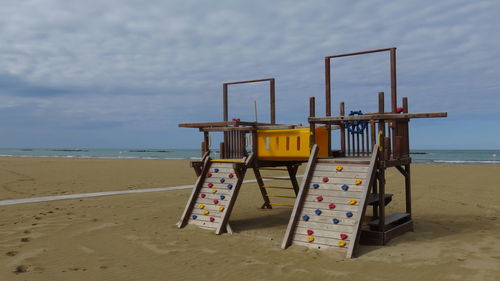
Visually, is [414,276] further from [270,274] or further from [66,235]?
[66,235]

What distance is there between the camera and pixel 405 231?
7.79m

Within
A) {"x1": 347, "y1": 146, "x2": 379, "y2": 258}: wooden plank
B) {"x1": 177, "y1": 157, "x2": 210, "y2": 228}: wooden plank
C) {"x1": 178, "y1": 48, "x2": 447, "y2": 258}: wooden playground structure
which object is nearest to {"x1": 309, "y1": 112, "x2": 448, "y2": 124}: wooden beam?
{"x1": 178, "y1": 48, "x2": 447, "y2": 258}: wooden playground structure

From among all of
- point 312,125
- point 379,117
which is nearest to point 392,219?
point 379,117

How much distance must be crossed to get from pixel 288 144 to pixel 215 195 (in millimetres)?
1902

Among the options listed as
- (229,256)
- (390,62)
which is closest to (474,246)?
(390,62)

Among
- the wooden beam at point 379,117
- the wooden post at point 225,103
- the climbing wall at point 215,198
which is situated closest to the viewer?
the wooden beam at point 379,117

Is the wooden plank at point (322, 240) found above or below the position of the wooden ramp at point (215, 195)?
below

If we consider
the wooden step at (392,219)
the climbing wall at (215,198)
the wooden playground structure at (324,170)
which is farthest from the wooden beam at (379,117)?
the climbing wall at (215,198)

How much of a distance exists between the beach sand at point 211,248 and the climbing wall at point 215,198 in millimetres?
318

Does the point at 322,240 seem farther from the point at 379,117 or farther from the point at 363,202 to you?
the point at 379,117

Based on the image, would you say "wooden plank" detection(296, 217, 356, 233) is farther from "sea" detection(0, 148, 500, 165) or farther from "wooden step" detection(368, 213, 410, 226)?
"sea" detection(0, 148, 500, 165)

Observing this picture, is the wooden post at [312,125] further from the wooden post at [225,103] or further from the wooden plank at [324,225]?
the wooden post at [225,103]

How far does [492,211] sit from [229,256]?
7.53 metres

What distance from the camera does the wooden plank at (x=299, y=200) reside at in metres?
6.76
